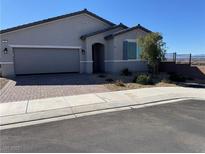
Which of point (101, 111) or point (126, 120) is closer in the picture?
point (126, 120)

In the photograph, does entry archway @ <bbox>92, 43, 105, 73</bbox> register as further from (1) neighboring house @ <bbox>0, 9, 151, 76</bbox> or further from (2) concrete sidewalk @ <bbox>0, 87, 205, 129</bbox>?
(2) concrete sidewalk @ <bbox>0, 87, 205, 129</bbox>

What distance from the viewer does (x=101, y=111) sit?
299 inches

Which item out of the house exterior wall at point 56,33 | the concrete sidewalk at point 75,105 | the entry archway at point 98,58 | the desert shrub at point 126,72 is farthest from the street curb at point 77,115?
the entry archway at point 98,58

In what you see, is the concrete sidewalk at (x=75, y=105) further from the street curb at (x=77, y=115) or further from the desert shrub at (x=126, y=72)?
the desert shrub at (x=126, y=72)

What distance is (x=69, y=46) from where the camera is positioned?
18.7 metres

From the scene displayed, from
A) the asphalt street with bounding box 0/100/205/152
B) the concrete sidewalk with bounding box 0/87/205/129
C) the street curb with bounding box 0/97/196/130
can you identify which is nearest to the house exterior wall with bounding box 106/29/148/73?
the concrete sidewalk with bounding box 0/87/205/129

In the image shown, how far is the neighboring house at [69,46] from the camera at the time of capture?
16.9 meters

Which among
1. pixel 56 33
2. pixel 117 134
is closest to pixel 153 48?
pixel 56 33

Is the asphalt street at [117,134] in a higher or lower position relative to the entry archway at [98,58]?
lower

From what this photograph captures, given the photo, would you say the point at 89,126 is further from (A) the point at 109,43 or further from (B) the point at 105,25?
(B) the point at 105,25

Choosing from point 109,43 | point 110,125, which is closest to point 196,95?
point 110,125

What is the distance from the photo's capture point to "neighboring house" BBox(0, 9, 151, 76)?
664 inches

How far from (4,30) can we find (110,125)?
1382 centimetres

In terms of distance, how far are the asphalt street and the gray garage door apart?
1238cm
